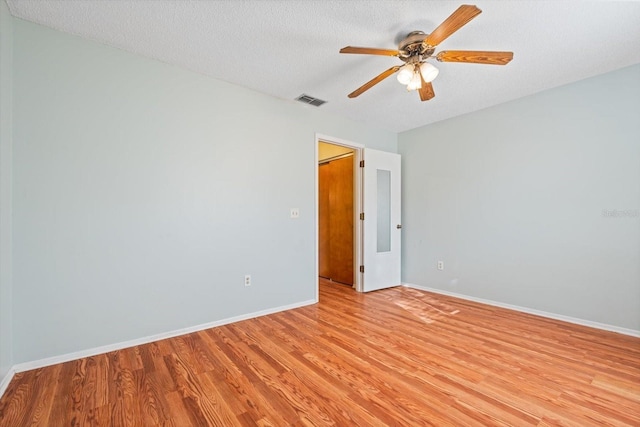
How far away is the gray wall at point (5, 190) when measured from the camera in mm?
1696

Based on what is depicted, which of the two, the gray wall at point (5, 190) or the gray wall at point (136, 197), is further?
the gray wall at point (136, 197)

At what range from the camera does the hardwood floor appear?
148 centimetres

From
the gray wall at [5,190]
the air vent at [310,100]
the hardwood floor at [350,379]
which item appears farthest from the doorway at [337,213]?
the gray wall at [5,190]

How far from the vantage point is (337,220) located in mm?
4523

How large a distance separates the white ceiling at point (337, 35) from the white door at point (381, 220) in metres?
1.32

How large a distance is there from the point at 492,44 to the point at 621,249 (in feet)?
7.28

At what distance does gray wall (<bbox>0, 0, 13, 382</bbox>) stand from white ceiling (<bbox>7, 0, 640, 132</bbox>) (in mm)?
230

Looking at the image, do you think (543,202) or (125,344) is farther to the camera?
(543,202)

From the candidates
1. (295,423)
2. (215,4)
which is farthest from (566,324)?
(215,4)

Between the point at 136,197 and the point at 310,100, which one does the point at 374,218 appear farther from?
the point at 136,197

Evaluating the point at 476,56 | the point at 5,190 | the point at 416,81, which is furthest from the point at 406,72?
the point at 5,190

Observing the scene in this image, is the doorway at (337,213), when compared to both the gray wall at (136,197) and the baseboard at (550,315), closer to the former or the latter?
the gray wall at (136,197)

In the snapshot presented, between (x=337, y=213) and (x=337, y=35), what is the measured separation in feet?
9.18

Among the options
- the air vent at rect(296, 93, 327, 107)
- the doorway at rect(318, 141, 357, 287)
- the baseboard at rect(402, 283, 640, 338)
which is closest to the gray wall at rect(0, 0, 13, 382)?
the air vent at rect(296, 93, 327, 107)
